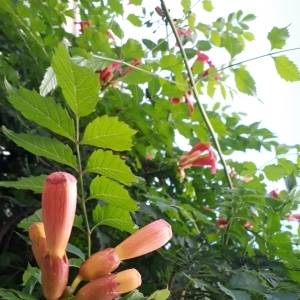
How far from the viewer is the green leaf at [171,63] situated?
1.90 feet

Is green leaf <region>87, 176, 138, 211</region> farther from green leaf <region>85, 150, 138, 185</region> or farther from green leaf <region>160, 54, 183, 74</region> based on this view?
green leaf <region>160, 54, 183, 74</region>

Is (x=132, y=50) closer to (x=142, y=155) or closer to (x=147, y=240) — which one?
(x=142, y=155)

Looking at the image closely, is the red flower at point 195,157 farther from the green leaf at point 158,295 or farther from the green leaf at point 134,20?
the green leaf at point 158,295

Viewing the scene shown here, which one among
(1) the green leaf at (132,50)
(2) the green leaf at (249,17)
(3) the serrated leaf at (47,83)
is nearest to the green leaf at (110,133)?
(3) the serrated leaf at (47,83)

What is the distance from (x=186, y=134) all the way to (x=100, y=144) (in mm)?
346

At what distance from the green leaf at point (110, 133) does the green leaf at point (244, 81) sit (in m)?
0.33

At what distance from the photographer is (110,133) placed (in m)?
0.30

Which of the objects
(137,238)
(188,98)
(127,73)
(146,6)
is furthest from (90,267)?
(146,6)

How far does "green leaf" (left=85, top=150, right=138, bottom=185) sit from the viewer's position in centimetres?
31

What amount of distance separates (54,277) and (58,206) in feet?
0.15

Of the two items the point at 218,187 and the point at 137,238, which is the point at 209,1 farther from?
the point at 137,238

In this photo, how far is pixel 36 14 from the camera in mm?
665

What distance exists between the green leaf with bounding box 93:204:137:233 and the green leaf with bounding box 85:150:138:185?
3 centimetres

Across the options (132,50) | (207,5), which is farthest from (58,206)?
(207,5)
